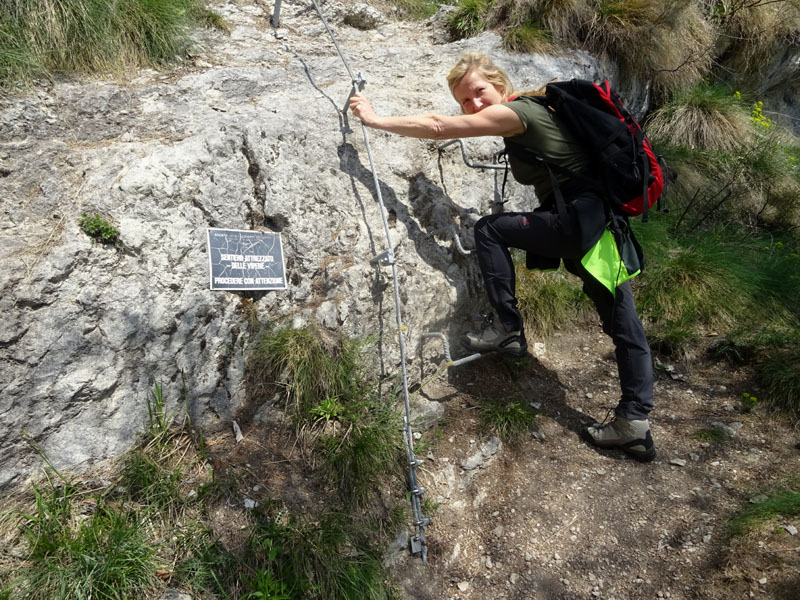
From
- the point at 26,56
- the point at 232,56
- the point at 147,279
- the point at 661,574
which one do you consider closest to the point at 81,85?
the point at 26,56

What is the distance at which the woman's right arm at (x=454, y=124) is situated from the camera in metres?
3.45

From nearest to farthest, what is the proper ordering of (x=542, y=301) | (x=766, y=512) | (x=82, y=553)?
(x=82, y=553) → (x=766, y=512) → (x=542, y=301)

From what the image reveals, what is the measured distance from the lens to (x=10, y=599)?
2.45 meters

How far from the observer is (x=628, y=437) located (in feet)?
12.7

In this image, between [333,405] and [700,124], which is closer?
[333,405]

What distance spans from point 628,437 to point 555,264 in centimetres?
141

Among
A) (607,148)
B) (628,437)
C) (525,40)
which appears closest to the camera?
(607,148)

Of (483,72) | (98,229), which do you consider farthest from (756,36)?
(98,229)

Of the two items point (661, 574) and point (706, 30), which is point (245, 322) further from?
point (706, 30)

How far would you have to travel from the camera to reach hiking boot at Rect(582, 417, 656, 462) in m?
3.86

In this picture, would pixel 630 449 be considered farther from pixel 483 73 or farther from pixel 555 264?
pixel 483 73

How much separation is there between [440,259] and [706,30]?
6.03m

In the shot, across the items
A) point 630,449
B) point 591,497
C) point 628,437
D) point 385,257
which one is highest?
point 385,257

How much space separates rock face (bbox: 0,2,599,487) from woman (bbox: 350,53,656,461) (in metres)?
0.63
